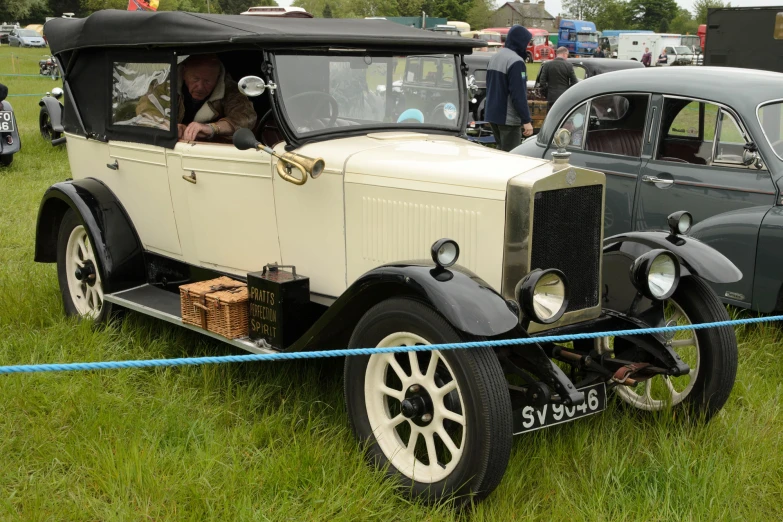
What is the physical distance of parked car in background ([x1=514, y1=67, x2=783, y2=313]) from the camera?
5.13 meters

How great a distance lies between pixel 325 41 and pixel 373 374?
6.02 feet

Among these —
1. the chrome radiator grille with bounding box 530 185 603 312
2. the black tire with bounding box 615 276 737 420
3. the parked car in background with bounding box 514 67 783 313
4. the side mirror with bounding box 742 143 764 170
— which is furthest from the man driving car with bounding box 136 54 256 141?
the side mirror with bounding box 742 143 764 170

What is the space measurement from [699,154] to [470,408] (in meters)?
3.94

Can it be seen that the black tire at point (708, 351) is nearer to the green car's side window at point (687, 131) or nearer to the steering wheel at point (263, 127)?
the green car's side window at point (687, 131)

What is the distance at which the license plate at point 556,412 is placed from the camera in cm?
319

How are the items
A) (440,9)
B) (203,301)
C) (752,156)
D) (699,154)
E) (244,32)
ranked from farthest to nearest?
(440,9) → (699,154) → (752,156) → (203,301) → (244,32)

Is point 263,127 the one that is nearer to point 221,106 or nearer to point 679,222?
point 221,106

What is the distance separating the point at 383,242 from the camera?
12.6 ft

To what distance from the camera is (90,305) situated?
5305 millimetres

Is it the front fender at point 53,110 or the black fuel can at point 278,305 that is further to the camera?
the front fender at point 53,110

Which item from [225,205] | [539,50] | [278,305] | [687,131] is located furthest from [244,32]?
[539,50]

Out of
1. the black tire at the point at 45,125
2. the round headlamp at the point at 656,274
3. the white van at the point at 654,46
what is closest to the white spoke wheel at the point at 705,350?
the round headlamp at the point at 656,274

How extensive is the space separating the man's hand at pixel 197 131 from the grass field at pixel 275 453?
127 cm

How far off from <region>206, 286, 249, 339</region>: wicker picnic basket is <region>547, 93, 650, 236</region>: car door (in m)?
3.14
